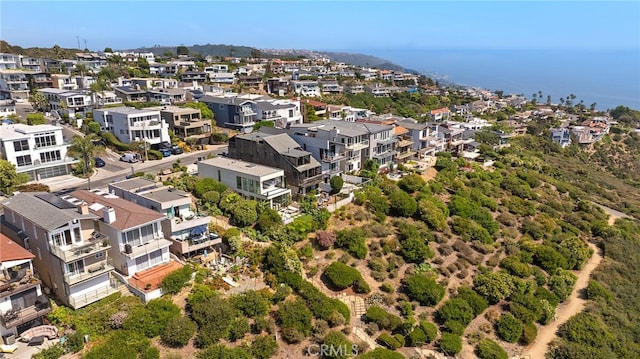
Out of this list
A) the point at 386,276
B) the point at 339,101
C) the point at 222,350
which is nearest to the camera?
the point at 222,350

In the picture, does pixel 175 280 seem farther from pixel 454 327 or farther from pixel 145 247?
pixel 454 327

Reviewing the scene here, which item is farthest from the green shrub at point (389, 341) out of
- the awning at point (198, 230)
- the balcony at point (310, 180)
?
the balcony at point (310, 180)

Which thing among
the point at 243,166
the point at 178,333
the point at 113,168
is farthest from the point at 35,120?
the point at 178,333

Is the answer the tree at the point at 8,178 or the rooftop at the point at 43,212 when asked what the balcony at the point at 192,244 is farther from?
the tree at the point at 8,178

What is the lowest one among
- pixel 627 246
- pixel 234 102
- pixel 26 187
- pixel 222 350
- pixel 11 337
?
pixel 627 246

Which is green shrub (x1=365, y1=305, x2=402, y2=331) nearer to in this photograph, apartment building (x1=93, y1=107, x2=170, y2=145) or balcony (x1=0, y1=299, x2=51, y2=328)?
balcony (x1=0, y1=299, x2=51, y2=328)

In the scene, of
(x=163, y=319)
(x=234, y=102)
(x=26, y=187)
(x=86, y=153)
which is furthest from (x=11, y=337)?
(x=234, y=102)

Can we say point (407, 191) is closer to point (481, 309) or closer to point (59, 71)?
point (481, 309)
